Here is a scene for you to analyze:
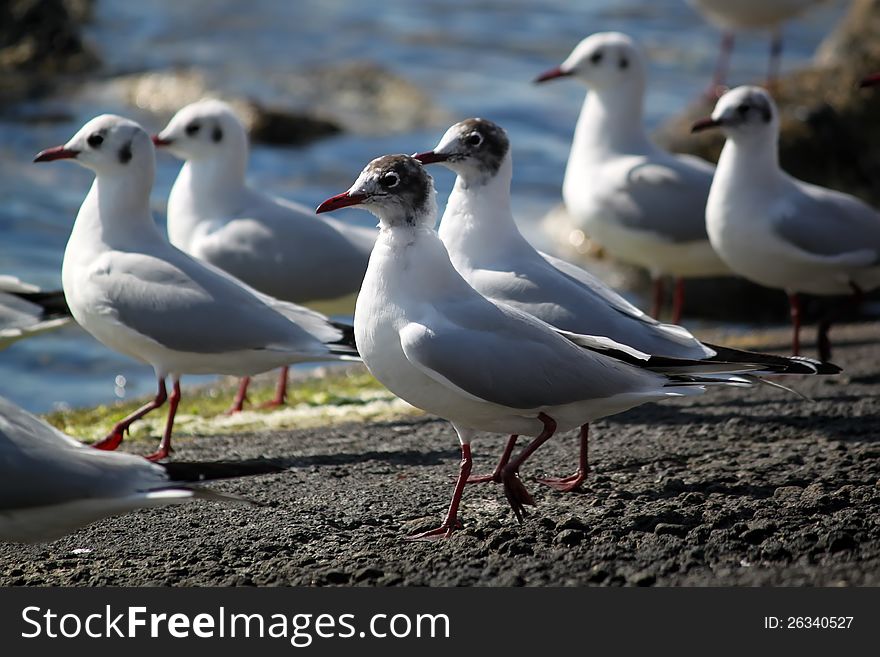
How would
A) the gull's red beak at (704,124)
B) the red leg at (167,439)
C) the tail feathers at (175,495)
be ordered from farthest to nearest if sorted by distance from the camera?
the gull's red beak at (704,124)
the red leg at (167,439)
the tail feathers at (175,495)

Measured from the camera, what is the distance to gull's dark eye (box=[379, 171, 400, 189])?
17.9ft

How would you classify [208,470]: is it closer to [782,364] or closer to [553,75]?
[782,364]

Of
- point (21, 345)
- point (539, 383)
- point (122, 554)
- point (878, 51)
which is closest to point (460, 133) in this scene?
point (539, 383)

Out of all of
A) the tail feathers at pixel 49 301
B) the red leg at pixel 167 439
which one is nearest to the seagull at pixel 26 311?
the tail feathers at pixel 49 301

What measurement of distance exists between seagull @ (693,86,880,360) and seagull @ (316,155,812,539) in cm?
326

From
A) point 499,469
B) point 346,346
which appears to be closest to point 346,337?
point 346,346

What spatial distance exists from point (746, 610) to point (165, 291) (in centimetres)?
374

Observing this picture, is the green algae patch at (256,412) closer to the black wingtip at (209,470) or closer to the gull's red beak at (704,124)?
the gull's red beak at (704,124)

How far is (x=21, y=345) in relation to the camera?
10898 millimetres

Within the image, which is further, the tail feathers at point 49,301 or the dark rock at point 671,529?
the tail feathers at point 49,301

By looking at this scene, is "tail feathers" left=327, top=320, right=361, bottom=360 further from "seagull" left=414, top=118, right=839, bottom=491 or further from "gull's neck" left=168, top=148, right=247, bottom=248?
"gull's neck" left=168, top=148, right=247, bottom=248

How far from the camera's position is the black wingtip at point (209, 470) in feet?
15.1

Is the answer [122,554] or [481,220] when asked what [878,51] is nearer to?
[481,220]

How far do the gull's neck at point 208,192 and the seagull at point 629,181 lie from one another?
2.52 m
